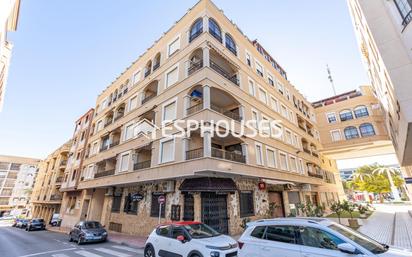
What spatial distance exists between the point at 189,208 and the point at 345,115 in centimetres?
3059

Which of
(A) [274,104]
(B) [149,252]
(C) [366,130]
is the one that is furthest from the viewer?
(C) [366,130]

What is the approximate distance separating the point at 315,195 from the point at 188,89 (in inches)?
927

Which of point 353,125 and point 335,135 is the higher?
point 353,125

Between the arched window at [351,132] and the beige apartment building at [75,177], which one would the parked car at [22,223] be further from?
the arched window at [351,132]

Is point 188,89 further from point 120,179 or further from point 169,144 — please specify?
point 120,179

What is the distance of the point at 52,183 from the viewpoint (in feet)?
116

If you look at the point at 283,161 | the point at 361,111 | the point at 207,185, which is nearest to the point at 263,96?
the point at 283,161

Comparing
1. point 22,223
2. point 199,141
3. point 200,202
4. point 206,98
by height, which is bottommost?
point 22,223

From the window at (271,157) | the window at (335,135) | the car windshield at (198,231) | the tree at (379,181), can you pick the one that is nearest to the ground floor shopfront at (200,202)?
the window at (271,157)

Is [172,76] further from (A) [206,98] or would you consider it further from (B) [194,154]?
(B) [194,154]

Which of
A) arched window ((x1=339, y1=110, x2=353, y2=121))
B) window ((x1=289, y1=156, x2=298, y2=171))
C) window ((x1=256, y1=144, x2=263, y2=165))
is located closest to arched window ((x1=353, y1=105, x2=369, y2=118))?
arched window ((x1=339, y1=110, x2=353, y2=121))

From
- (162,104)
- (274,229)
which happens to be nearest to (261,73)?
(162,104)

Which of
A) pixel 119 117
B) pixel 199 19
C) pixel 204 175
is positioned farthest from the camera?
pixel 119 117

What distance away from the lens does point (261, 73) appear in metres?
20.5
